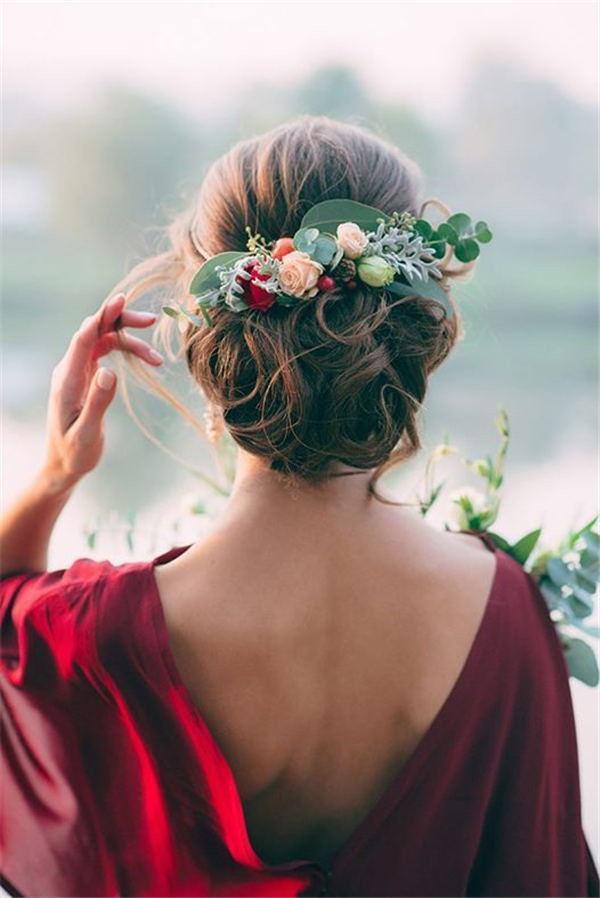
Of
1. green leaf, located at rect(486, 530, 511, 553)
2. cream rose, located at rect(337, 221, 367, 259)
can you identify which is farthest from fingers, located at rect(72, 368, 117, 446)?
green leaf, located at rect(486, 530, 511, 553)

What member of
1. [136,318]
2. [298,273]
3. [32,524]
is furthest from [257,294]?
[32,524]

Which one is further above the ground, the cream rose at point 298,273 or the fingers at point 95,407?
the cream rose at point 298,273

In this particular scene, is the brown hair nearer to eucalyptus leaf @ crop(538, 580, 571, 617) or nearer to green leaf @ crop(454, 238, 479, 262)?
Result: green leaf @ crop(454, 238, 479, 262)

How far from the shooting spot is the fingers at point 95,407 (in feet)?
3.81

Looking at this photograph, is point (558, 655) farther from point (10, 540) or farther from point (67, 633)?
point (10, 540)

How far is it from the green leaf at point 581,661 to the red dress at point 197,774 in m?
0.06

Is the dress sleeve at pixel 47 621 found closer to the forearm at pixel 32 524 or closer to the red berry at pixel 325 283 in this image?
the forearm at pixel 32 524

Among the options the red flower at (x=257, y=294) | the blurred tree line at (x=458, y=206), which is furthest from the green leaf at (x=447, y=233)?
the blurred tree line at (x=458, y=206)

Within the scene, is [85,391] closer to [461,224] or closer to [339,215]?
[339,215]

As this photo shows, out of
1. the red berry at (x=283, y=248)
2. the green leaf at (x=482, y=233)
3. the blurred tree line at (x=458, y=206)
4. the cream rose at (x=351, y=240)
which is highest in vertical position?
the green leaf at (x=482, y=233)

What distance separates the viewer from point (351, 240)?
1049 mm

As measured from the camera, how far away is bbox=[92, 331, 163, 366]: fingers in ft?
3.87

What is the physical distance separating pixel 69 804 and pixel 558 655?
64 centimetres

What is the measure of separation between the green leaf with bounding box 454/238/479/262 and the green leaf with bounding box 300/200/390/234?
99mm
